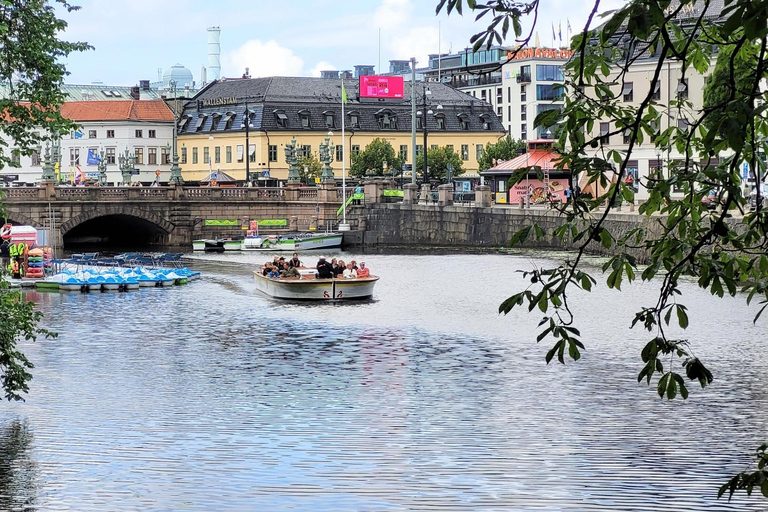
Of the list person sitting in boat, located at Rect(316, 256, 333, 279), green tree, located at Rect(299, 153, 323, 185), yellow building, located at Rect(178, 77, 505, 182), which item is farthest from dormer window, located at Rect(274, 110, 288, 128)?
person sitting in boat, located at Rect(316, 256, 333, 279)

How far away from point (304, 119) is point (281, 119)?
8.60ft

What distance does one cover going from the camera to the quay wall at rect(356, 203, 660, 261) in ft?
256

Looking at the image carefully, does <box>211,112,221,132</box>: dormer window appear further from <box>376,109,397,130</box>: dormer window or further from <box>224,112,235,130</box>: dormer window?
<box>376,109,397,130</box>: dormer window

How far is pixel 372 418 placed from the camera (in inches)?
1030

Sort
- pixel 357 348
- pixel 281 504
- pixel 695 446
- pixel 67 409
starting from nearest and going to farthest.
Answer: pixel 281 504
pixel 695 446
pixel 67 409
pixel 357 348

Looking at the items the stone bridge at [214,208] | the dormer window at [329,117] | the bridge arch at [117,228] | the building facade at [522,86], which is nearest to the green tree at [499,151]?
the dormer window at [329,117]

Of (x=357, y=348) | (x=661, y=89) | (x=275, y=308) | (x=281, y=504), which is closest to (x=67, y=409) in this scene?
(x=281, y=504)

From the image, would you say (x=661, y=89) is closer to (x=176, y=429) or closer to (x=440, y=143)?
(x=440, y=143)

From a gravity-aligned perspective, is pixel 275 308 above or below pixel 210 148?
below

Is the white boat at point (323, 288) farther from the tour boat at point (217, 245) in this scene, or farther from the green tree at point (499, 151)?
the green tree at point (499, 151)

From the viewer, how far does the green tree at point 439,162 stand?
118750mm

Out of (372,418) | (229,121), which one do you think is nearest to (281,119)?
(229,121)

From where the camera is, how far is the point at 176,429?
24984 millimetres

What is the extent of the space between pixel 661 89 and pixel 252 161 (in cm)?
4831
